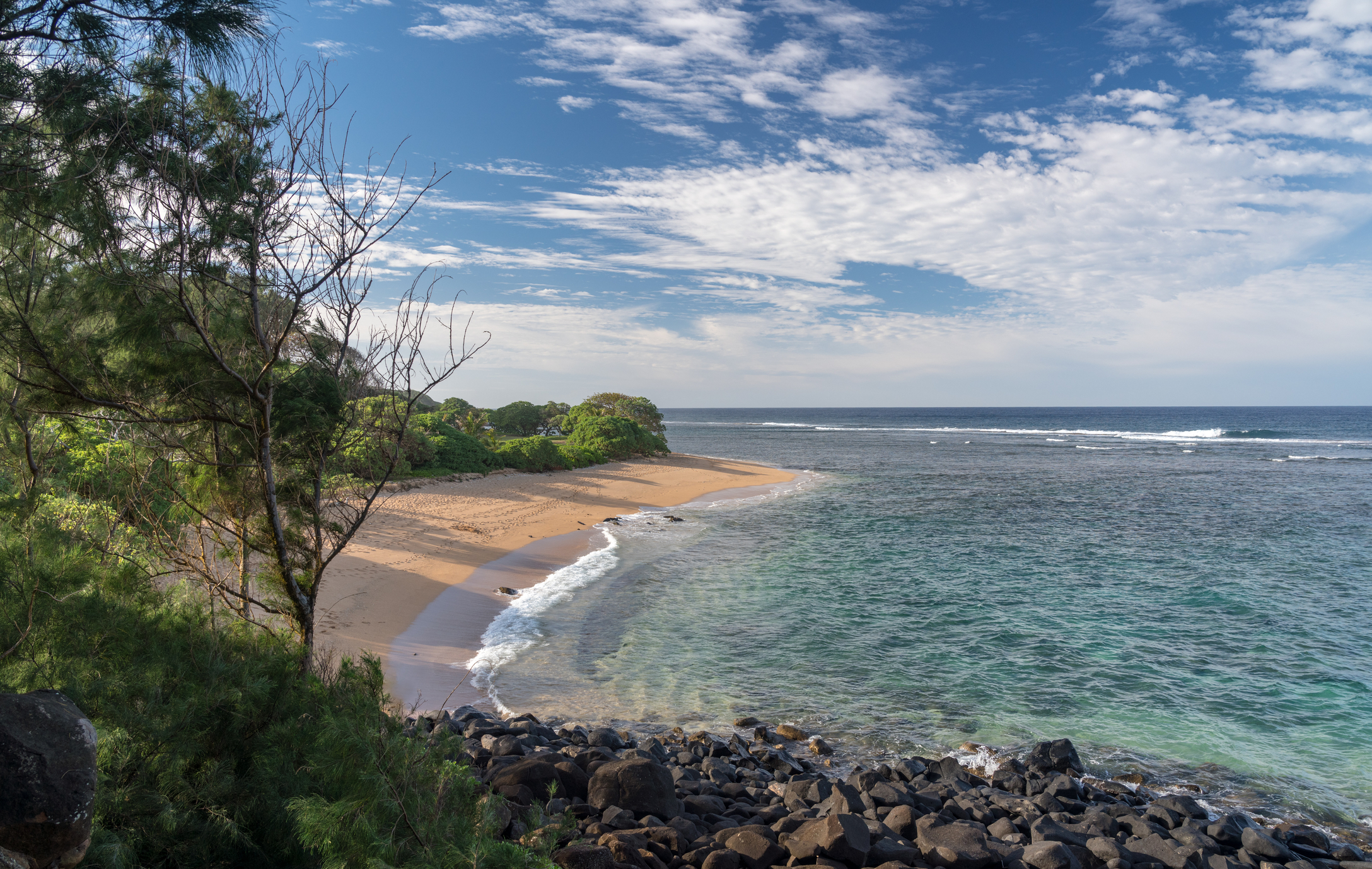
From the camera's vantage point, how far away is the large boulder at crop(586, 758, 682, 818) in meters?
5.90

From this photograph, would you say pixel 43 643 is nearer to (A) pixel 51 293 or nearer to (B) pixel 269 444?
(B) pixel 269 444

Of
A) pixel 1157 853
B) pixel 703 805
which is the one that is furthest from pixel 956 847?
pixel 703 805

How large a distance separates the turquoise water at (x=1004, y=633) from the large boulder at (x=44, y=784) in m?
6.34

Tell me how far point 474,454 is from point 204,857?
1060 inches

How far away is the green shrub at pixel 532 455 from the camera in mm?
31516

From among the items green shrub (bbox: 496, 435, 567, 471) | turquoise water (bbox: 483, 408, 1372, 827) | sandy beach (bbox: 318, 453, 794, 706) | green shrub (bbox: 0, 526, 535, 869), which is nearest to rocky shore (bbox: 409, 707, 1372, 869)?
green shrub (bbox: 0, 526, 535, 869)

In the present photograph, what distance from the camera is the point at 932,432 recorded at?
3533 inches

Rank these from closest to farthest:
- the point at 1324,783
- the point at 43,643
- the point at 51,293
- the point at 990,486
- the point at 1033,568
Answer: the point at 43,643
the point at 51,293
the point at 1324,783
the point at 1033,568
the point at 990,486

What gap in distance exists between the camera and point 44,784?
9.33 feet

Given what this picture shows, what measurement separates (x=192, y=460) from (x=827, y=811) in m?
6.14

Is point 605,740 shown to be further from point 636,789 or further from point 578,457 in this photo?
point 578,457

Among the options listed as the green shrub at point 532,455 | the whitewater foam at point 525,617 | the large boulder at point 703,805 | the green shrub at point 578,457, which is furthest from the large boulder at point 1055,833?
the green shrub at point 578,457

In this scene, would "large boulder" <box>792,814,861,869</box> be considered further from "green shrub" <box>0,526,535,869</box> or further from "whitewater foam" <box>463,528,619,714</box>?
"whitewater foam" <box>463,528,619,714</box>

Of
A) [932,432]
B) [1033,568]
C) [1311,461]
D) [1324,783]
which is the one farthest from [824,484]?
[932,432]
